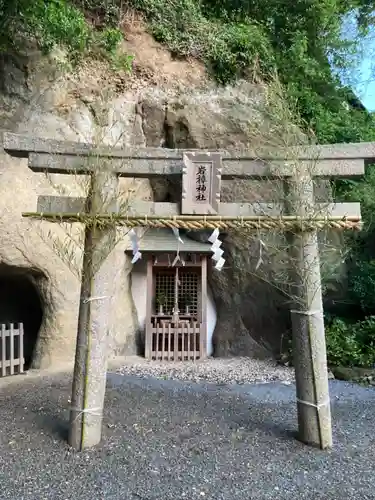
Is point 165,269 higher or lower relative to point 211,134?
lower

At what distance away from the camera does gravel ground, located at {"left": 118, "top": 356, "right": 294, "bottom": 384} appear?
6.91 meters

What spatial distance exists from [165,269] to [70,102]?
3887 mm

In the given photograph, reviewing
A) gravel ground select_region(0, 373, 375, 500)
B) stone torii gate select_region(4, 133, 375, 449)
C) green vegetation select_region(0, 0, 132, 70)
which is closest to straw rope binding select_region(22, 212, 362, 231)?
stone torii gate select_region(4, 133, 375, 449)

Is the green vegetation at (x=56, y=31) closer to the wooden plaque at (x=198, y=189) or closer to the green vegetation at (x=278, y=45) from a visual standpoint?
the green vegetation at (x=278, y=45)

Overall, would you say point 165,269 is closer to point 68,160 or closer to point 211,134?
point 211,134

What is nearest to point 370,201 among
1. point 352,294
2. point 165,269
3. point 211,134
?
point 352,294

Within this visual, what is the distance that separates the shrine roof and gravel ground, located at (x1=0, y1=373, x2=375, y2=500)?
3.57 metres

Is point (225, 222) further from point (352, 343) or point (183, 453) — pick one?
point (352, 343)

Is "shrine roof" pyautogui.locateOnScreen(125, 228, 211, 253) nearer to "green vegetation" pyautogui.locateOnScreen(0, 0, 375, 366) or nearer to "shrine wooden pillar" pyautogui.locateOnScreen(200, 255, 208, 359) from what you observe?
"shrine wooden pillar" pyautogui.locateOnScreen(200, 255, 208, 359)

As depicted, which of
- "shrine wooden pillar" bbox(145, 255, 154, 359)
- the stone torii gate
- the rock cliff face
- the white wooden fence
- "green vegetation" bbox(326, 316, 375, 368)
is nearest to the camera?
the stone torii gate

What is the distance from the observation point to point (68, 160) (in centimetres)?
411

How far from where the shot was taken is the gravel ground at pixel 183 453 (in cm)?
320

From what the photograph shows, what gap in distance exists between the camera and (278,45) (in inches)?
411

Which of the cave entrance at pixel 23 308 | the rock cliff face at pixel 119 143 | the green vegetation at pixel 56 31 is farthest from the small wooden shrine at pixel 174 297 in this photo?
the green vegetation at pixel 56 31
